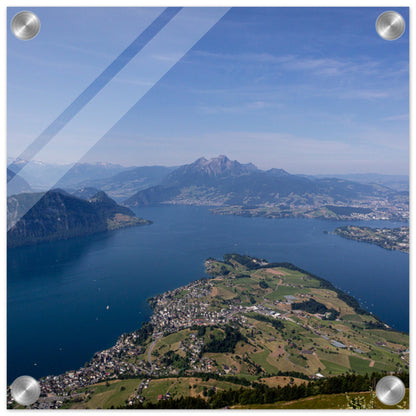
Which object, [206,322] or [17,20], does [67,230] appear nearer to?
[206,322]

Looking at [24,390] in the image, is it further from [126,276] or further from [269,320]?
[126,276]

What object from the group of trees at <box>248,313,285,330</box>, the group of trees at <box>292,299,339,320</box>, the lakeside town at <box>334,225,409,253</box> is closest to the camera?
the group of trees at <box>248,313,285,330</box>

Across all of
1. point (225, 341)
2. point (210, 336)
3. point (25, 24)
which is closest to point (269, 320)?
point (225, 341)

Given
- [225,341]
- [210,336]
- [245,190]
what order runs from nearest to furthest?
[225,341], [210,336], [245,190]

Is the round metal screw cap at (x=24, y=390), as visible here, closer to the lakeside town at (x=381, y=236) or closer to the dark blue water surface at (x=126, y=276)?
the dark blue water surface at (x=126, y=276)

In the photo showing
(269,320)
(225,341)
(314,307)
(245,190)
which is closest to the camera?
(225,341)

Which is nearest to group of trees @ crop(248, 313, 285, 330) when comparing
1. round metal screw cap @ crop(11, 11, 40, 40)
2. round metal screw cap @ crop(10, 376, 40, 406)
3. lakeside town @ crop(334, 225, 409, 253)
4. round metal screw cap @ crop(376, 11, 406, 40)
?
round metal screw cap @ crop(10, 376, 40, 406)

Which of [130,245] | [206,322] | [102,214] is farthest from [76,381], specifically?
[102,214]

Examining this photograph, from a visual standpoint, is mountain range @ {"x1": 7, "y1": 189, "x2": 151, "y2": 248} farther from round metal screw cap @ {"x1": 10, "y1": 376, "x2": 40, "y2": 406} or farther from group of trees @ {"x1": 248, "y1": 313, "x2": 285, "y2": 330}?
round metal screw cap @ {"x1": 10, "y1": 376, "x2": 40, "y2": 406}
